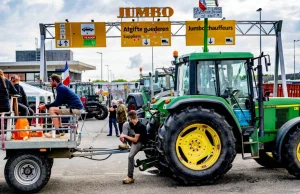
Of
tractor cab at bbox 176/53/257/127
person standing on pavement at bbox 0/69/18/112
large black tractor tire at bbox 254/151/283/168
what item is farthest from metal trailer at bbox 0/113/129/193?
large black tractor tire at bbox 254/151/283/168

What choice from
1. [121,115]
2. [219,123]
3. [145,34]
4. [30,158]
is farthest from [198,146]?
[145,34]

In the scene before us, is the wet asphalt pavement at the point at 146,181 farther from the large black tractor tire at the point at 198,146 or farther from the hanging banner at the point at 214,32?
the hanging banner at the point at 214,32

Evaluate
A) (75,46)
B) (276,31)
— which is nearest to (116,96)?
(75,46)

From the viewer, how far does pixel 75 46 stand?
1098 inches

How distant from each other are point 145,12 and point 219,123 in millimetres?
19291

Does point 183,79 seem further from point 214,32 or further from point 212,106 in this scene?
point 214,32

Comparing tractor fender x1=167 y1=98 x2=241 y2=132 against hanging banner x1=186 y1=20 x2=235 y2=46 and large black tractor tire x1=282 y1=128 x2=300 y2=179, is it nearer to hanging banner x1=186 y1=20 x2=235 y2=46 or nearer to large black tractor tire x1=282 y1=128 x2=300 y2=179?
large black tractor tire x1=282 y1=128 x2=300 y2=179

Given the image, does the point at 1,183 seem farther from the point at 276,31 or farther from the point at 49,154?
the point at 276,31

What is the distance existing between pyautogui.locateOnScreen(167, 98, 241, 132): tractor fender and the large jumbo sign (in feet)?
61.6

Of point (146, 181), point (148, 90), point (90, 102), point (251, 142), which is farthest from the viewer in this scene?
point (90, 102)

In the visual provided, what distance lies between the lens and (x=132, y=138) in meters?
9.22

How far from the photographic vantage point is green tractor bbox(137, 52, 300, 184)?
8.88m

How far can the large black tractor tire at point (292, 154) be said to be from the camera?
9.08 m

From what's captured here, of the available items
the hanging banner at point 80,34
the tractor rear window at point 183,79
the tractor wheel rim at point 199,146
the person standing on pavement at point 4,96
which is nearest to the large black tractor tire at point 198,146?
the tractor wheel rim at point 199,146
